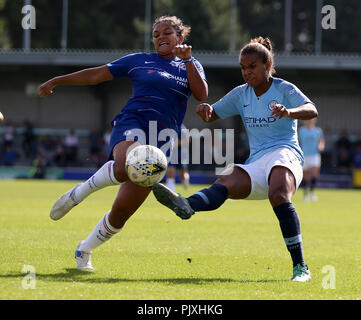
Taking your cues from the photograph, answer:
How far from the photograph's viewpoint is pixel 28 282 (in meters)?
5.55

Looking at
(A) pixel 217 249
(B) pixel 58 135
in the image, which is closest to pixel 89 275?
(A) pixel 217 249

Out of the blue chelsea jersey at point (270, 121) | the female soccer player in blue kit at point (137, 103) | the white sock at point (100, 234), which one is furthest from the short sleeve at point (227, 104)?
the white sock at point (100, 234)

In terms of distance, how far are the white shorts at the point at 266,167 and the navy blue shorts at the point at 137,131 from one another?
80 cm

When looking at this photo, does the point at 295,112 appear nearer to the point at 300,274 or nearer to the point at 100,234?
the point at 300,274

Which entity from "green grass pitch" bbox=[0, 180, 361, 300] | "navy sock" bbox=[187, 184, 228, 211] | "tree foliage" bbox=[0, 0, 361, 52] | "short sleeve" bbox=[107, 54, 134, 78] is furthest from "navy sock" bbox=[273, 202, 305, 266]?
"tree foliage" bbox=[0, 0, 361, 52]

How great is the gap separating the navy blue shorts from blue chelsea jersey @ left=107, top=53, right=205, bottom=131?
0.19 feet

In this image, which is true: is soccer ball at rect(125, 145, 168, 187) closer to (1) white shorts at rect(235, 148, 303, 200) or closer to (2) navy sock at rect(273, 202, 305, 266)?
(1) white shorts at rect(235, 148, 303, 200)

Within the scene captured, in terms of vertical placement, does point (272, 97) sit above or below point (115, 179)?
above

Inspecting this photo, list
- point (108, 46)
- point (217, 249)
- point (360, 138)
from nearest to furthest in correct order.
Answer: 1. point (217, 249)
2. point (360, 138)
3. point (108, 46)

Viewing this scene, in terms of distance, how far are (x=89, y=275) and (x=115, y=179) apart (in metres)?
0.83

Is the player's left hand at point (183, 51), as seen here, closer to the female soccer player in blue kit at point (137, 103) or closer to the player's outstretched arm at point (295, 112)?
the female soccer player in blue kit at point (137, 103)
